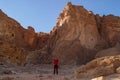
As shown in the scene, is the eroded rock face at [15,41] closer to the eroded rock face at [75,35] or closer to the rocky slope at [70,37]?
the rocky slope at [70,37]

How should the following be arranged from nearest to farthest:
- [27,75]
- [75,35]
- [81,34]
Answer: [27,75] < [75,35] < [81,34]

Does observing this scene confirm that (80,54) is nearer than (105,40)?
Yes

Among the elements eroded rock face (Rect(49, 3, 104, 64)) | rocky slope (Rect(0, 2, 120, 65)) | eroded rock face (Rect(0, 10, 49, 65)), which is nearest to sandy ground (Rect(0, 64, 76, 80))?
eroded rock face (Rect(0, 10, 49, 65))

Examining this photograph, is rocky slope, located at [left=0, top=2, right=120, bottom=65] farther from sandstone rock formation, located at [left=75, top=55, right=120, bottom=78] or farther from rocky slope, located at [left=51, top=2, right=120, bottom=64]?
sandstone rock formation, located at [left=75, top=55, right=120, bottom=78]

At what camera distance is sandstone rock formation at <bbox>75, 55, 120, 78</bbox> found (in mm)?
11547

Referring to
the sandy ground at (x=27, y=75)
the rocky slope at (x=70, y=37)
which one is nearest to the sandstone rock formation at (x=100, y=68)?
the sandy ground at (x=27, y=75)

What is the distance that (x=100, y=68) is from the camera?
1179 centimetres

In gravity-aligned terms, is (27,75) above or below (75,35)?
below

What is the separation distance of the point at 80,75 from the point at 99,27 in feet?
115

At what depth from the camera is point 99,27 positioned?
46.7 m

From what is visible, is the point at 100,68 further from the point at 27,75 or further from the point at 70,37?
the point at 70,37

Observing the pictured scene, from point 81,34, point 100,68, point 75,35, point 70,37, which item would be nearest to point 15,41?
point 70,37

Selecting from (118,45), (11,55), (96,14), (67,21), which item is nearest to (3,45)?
(11,55)

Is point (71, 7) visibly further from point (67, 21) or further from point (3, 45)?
point (3, 45)
